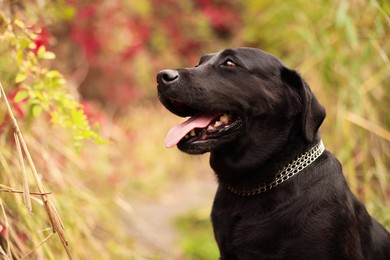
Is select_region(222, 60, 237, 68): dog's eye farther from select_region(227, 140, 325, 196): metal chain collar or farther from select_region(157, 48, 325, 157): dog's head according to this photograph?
select_region(227, 140, 325, 196): metal chain collar

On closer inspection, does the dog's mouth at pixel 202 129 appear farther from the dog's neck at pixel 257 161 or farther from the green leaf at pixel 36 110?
the green leaf at pixel 36 110

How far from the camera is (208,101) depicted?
2.44 meters

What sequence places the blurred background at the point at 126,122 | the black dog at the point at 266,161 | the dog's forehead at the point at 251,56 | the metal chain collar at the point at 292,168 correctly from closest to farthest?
the black dog at the point at 266,161, the metal chain collar at the point at 292,168, the dog's forehead at the point at 251,56, the blurred background at the point at 126,122

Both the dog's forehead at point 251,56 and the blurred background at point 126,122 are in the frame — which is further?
the blurred background at point 126,122

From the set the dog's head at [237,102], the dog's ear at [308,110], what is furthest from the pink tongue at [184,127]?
the dog's ear at [308,110]

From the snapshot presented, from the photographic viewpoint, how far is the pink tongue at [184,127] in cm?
239

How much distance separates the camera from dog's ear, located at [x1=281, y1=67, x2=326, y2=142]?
2.44 m

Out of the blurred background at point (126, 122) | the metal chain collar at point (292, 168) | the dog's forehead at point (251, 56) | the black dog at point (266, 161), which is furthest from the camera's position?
the blurred background at point (126, 122)

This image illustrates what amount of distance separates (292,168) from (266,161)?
0.44 ft

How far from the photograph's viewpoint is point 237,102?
8.15ft

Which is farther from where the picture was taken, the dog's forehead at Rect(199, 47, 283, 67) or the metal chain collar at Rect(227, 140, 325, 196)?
the dog's forehead at Rect(199, 47, 283, 67)

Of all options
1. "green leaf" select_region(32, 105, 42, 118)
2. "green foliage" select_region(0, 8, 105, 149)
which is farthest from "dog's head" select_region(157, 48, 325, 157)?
"green leaf" select_region(32, 105, 42, 118)

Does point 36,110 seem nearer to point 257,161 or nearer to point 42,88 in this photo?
point 42,88

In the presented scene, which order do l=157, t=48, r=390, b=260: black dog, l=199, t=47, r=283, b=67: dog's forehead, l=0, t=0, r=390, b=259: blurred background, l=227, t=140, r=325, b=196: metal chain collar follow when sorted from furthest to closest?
l=0, t=0, r=390, b=259: blurred background, l=199, t=47, r=283, b=67: dog's forehead, l=227, t=140, r=325, b=196: metal chain collar, l=157, t=48, r=390, b=260: black dog
